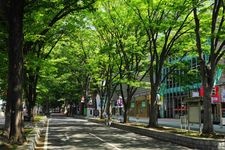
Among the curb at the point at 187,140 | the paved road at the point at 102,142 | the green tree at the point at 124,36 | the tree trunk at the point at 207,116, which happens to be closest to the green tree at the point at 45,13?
the paved road at the point at 102,142

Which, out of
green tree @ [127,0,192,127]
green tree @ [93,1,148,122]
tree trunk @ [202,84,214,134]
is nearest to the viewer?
tree trunk @ [202,84,214,134]

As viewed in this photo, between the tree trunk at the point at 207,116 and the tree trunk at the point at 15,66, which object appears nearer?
the tree trunk at the point at 15,66

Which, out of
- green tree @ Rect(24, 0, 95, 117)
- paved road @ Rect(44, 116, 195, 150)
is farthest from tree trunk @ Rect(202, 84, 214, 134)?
green tree @ Rect(24, 0, 95, 117)

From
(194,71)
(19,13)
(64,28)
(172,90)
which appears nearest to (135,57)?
(194,71)

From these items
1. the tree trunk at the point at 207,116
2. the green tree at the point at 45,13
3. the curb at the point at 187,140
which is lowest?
the curb at the point at 187,140

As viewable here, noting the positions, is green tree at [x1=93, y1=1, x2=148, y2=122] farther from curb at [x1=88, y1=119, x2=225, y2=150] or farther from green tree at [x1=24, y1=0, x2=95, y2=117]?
green tree at [x1=24, y1=0, x2=95, y2=117]

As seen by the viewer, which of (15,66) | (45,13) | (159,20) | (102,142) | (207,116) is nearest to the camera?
(15,66)

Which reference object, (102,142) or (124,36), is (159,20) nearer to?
(124,36)

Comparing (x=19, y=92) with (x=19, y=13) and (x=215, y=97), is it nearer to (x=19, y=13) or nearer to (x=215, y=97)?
(x=19, y=13)

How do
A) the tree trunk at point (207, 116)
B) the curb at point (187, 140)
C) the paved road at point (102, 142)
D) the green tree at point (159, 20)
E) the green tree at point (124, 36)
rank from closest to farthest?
the curb at point (187, 140), the paved road at point (102, 142), the tree trunk at point (207, 116), the green tree at point (159, 20), the green tree at point (124, 36)

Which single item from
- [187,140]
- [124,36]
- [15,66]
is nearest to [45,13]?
[15,66]

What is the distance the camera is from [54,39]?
32344mm

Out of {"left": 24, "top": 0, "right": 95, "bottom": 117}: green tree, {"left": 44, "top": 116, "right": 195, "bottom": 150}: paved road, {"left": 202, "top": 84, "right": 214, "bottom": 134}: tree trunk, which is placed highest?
{"left": 24, "top": 0, "right": 95, "bottom": 117}: green tree

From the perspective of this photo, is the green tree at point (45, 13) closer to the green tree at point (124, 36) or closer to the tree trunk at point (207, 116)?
the tree trunk at point (207, 116)
